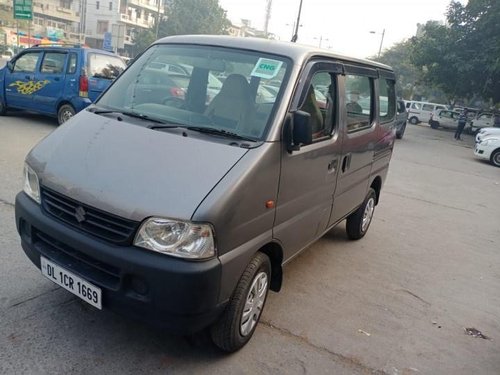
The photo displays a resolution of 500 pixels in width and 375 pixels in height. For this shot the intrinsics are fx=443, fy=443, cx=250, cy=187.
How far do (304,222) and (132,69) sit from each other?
1852 mm

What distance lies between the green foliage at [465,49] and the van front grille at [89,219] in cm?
2295

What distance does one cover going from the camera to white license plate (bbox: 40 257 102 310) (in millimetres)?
2412

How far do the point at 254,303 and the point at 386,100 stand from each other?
3.39m

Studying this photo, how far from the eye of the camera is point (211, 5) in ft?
197

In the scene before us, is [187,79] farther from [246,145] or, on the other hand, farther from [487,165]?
[487,165]

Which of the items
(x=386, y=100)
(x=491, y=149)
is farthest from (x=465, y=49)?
(x=386, y=100)

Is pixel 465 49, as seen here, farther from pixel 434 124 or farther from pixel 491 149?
pixel 491 149

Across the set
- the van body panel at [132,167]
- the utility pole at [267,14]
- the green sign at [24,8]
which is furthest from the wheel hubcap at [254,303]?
the utility pole at [267,14]

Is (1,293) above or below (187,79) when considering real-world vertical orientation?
below

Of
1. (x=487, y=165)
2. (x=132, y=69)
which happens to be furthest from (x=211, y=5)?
(x=132, y=69)

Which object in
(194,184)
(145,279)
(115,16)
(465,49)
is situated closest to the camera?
(145,279)

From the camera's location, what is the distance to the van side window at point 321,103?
3.17m

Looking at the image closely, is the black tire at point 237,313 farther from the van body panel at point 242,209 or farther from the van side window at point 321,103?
the van side window at point 321,103

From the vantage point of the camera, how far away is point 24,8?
766 inches
